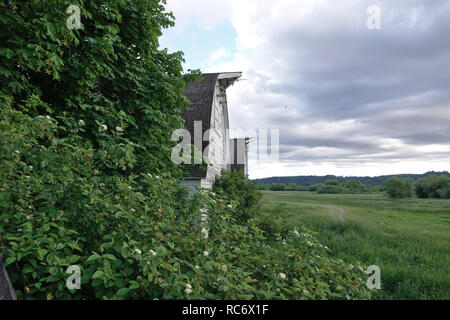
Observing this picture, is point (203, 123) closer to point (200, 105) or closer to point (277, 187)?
point (200, 105)

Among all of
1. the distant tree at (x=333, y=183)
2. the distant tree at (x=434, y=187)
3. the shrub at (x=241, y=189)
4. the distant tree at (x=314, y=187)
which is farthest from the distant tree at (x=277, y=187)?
the shrub at (x=241, y=189)

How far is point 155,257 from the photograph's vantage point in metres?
2.06

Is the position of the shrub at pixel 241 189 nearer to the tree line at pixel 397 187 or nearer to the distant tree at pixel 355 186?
the tree line at pixel 397 187

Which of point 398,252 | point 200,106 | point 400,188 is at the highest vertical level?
point 200,106

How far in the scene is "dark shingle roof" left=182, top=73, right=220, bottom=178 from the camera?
10.0 m

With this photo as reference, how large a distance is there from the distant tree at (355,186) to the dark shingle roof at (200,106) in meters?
59.9

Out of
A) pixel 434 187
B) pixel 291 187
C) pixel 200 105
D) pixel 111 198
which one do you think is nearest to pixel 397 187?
pixel 434 187

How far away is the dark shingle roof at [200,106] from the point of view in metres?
10.0

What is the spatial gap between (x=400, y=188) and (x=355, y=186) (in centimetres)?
2078

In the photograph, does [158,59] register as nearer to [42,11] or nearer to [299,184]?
[42,11]

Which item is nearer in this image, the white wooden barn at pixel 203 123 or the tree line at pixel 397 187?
the white wooden barn at pixel 203 123

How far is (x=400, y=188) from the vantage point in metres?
41.1

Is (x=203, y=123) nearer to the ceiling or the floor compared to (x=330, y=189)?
nearer to the ceiling
